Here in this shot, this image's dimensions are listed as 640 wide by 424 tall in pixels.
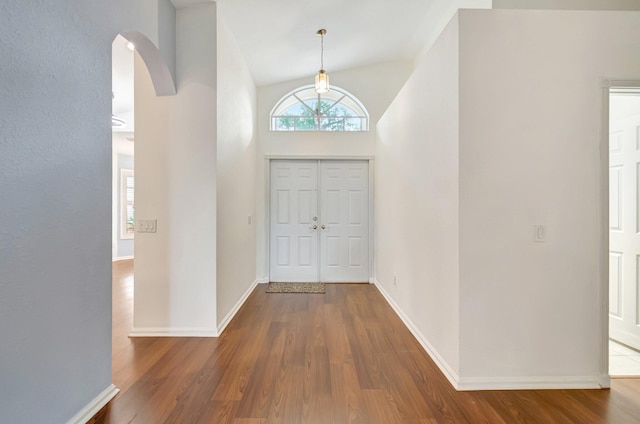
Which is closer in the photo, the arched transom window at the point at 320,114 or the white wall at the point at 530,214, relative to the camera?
the white wall at the point at 530,214

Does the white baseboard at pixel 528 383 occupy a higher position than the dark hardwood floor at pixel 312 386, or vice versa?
the white baseboard at pixel 528 383

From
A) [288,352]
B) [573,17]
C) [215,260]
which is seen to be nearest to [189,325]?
[215,260]

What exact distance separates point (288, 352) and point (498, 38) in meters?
2.72

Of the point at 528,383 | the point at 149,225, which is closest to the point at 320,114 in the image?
the point at 149,225

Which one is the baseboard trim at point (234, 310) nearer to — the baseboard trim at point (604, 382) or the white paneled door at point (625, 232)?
the baseboard trim at point (604, 382)

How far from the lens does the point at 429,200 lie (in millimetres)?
2414

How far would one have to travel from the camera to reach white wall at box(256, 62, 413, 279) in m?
4.68

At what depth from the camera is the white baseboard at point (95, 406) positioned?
1576mm

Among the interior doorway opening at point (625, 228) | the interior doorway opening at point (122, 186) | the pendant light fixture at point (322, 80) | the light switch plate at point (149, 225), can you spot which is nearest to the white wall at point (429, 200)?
the pendant light fixture at point (322, 80)

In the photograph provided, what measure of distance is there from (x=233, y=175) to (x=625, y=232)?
380 centimetres

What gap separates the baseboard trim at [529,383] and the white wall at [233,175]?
2162mm

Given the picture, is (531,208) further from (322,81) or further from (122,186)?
(122,186)

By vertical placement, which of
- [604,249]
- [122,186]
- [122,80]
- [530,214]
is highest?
[122,80]

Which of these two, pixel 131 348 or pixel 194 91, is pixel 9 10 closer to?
pixel 194 91
